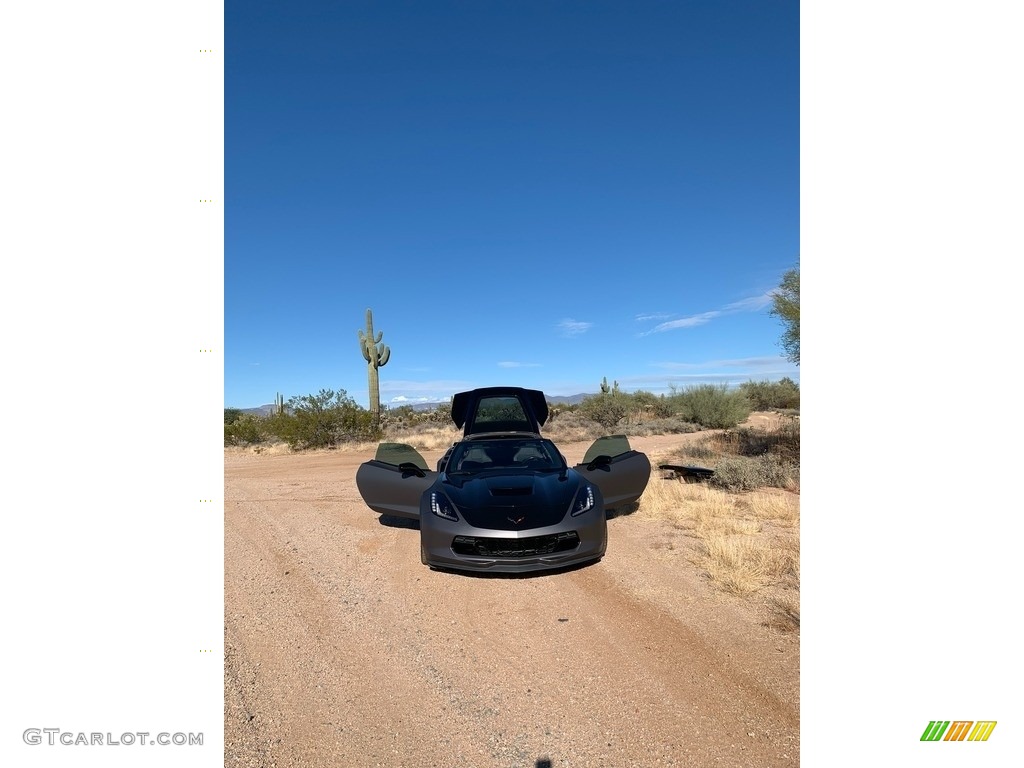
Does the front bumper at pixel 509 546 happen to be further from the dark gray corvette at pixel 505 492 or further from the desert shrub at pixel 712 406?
the desert shrub at pixel 712 406

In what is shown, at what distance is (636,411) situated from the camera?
885 inches

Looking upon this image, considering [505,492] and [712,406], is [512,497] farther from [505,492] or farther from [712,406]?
[712,406]

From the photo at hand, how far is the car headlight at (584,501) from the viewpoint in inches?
141

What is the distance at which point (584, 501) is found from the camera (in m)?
3.68

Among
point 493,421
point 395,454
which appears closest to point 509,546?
point 395,454

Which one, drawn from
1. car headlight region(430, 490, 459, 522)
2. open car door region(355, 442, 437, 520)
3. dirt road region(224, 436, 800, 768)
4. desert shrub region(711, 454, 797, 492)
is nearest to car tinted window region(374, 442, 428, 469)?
open car door region(355, 442, 437, 520)

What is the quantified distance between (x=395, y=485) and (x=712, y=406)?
58.5ft

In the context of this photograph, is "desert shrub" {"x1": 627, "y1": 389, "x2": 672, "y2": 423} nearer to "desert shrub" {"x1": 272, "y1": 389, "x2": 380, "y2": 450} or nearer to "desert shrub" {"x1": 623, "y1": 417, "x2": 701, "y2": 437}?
"desert shrub" {"x1": 623, "y1": 417, "x2": 701, "y2": 437}
